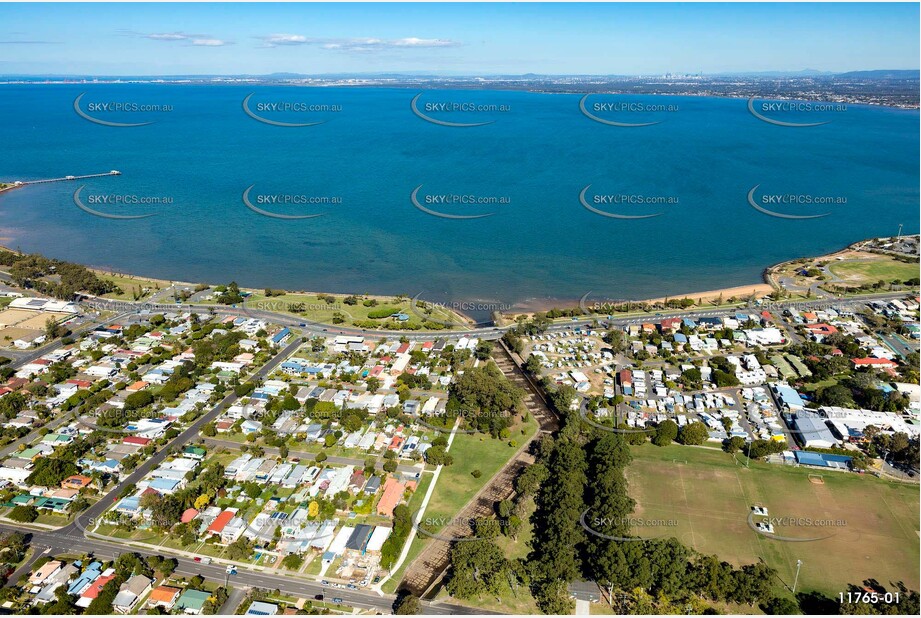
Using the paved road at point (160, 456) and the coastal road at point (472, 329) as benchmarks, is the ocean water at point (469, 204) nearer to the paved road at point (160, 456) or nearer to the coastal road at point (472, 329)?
the coastal road at point (472, 329)

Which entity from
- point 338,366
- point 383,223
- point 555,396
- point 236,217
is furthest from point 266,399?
point 236,217

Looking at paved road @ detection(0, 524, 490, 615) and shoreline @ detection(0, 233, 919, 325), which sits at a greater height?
shoreline @ detection(0, 233, 919, 325)

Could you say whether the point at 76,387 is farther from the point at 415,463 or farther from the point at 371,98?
the point at 371,98

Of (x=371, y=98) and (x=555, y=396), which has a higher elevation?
(x=371, y=98)

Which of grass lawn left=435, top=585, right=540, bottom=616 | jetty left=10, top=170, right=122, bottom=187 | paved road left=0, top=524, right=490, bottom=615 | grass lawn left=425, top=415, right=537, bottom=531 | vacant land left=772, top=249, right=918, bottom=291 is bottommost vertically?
grass lawn left=435, top=585, right=540, bottom=616

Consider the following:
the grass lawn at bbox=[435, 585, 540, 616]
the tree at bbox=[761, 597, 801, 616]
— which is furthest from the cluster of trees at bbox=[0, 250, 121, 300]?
the tree at bbox=[761, 597, 801, 616]

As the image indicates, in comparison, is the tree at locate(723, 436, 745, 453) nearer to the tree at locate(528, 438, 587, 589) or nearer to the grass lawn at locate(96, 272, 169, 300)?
the tree at locate(528, 438, 587, 589)

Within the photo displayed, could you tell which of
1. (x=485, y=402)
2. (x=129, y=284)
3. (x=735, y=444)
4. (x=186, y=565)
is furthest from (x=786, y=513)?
(x=129, y=284)
